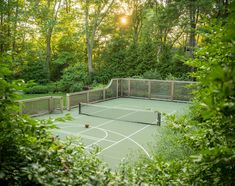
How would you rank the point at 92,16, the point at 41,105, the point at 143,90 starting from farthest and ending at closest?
the point at 92,16
the point at 143,90
the point at 41,105

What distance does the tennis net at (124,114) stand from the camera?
11523 mm

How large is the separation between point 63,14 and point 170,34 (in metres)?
11.6

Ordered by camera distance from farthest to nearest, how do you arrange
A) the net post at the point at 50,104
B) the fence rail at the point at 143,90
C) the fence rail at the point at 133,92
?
A: the fence rail at the point at 143,90
the fence rail at the point at 133,92
the net post at the point at 50,104

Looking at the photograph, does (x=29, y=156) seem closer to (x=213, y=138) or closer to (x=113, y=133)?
(x=213, y=138)

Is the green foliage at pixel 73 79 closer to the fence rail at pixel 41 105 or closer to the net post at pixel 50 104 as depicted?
the fence rail at pixel 41 105

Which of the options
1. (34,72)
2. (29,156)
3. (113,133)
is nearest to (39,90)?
(34,72)

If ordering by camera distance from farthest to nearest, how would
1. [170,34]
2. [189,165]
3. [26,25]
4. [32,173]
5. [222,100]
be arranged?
1. [170,34]
2. [26,25]
3. [189,165]
4. [32,173]
5. [222,100]

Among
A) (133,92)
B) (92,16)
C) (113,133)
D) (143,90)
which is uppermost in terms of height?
(92,16)

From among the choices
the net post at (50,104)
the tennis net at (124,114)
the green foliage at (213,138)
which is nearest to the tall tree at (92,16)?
the tennis net at (124,114)

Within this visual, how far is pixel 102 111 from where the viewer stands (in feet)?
43.1

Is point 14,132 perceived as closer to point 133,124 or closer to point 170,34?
point 133,124

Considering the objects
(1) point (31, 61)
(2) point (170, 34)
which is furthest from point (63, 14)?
(2) point (170, 34)

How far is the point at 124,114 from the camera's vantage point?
498 inches

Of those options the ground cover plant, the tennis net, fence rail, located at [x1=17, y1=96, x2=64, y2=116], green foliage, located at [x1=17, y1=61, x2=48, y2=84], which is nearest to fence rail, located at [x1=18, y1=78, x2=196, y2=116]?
fence rail, located at [x1=17, y1=96, x2=64, y2=116]
